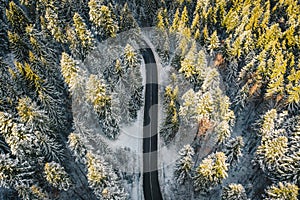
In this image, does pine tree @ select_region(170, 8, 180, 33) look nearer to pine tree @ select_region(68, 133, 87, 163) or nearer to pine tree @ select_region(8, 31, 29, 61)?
pine tree @ select_region(8, 31, 29, 61)

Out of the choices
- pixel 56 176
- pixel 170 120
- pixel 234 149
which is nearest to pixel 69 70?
pixel 56 176

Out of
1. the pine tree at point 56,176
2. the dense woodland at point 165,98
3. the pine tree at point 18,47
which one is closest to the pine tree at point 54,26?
the dense woodland at point 165,98

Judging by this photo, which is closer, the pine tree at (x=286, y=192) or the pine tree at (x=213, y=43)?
the pine tree at (x=286, y=192)

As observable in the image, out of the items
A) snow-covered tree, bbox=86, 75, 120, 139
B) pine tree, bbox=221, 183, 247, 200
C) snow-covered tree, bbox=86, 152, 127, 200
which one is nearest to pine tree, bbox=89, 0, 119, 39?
snow-covered tree, bbox=86, 75, 120, 139

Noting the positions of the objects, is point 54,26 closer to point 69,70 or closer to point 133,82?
point 69,70

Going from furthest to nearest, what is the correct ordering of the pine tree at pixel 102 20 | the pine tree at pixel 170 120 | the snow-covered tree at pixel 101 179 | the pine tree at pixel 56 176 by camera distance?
the pine tree at pixel 102 20 < the pine tree at pixel 170 120 < the snow-covered tree at pixel 101 179 < the pine tree at pixel 56 176

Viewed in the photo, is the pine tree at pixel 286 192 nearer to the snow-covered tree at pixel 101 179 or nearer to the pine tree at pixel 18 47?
the snow-covered tree at pixel 101 179
